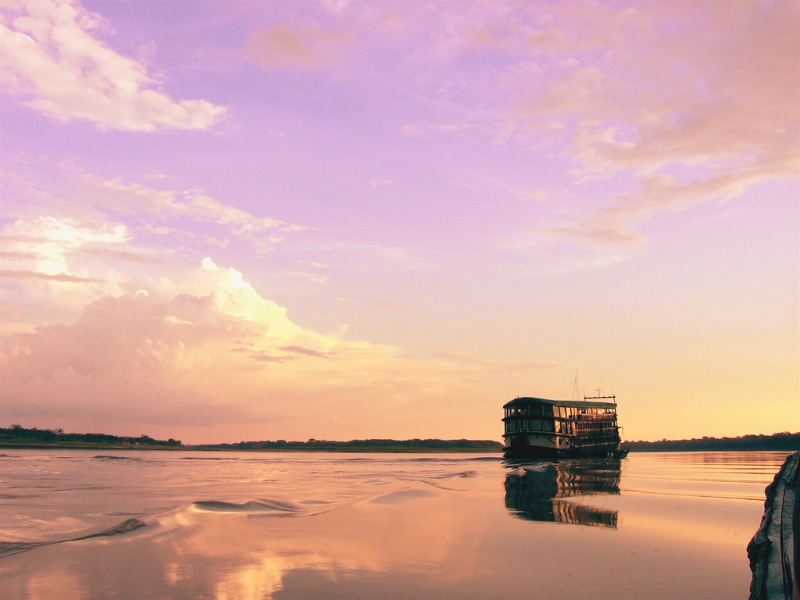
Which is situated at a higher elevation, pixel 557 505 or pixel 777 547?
pixel 777 547

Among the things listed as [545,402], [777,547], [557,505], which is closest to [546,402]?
[545,402]

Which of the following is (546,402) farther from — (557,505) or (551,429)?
(557,505)

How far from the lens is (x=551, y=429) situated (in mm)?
62281

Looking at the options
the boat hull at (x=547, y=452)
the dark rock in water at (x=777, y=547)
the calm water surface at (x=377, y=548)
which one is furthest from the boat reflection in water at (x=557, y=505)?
the boat hull at (x=547, y=452)

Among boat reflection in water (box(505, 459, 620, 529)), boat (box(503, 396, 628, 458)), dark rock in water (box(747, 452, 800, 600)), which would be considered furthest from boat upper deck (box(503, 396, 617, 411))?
dark rock in water (box(747, 452, 800, 600))

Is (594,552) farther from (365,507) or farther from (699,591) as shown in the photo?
(365,507)

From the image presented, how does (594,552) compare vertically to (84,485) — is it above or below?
above

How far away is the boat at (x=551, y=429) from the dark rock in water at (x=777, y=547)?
189 feet

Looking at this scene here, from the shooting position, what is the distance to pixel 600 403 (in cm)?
7412

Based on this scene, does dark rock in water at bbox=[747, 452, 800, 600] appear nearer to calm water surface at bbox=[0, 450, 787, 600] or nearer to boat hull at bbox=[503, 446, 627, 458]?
calm water surface at bbox=[0, 450, 787, 600]

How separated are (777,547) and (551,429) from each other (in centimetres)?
6094

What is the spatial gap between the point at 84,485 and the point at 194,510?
13.8 metres

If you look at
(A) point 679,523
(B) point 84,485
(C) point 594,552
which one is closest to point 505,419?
(B) point 84,485

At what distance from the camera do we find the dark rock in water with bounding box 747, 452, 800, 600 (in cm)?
381
